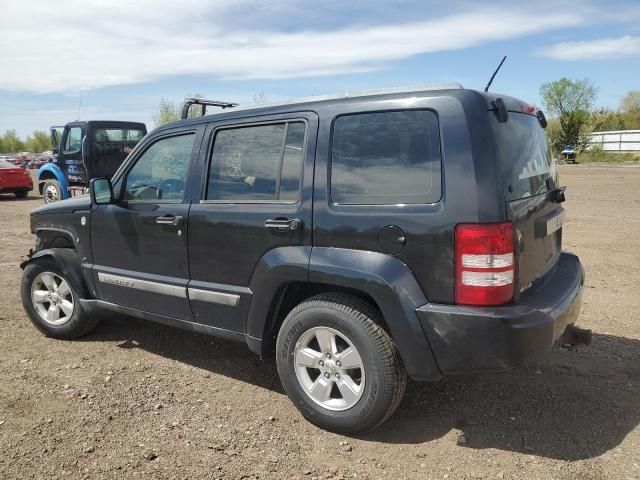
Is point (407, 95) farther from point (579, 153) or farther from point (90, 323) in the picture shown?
point (579, 153)

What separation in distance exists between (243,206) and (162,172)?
36.5 inches

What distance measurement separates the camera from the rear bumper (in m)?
2.77

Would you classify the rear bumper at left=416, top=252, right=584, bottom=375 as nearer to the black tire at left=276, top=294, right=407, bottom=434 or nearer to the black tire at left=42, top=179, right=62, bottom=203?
the black tire at left=276, top=294, right=407, bottom=434

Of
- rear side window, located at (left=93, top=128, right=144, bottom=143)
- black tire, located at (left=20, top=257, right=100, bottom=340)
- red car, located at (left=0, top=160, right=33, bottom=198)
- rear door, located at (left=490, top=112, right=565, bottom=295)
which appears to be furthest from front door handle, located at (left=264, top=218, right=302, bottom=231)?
red car, located at (left=0, top=160, right=33, bottom=198)

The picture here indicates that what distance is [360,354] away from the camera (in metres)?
3.10

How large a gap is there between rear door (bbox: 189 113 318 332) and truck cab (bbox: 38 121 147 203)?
35.4 feet

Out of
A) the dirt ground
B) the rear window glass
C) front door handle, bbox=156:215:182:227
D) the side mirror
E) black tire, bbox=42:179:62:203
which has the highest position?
the rear window glass

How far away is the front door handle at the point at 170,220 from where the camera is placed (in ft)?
12.5

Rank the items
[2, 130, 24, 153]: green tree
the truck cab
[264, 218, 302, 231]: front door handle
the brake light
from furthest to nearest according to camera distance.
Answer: [2, 130, 24, 153]: green tree → the truck cab → [264, 218, 302, 231]: front door handle → the brake light

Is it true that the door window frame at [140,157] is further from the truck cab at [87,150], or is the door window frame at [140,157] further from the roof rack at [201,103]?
the truck cab at [87,150]

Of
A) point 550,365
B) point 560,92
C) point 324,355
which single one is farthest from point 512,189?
point 560,92

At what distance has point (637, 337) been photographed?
4629mm

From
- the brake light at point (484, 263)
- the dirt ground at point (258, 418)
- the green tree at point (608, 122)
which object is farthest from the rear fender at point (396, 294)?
the green tree at point (608, 122)

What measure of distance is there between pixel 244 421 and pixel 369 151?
1.81 m
